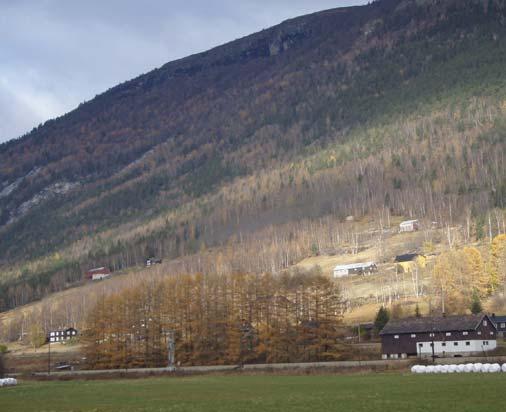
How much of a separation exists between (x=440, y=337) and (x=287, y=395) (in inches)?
2102

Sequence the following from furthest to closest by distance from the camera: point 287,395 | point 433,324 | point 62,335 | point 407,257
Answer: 1. point 407,257
2. point 62,335
3. point 433,324
4. point 287,395

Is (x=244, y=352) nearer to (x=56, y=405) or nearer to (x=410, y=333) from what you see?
(x=410, y=333)

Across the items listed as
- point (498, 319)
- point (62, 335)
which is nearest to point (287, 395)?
point (498, 319)

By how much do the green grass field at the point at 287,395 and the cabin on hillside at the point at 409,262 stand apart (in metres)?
103

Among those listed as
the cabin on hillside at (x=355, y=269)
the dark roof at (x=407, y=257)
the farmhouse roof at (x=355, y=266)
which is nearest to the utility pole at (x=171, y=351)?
the cabin on hillside at (x=355, y=269)

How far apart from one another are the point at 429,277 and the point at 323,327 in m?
63.8

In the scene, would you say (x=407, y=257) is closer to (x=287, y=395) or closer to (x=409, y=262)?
(x=409, y=262)

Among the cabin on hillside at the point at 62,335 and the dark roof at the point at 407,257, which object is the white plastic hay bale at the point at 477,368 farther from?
the cabin on hillside at the point at 62,335

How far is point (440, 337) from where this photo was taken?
109 m

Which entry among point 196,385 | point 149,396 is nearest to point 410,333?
point 196,385

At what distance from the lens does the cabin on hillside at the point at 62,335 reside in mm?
183438

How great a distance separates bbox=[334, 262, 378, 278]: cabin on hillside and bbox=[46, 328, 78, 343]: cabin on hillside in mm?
57111

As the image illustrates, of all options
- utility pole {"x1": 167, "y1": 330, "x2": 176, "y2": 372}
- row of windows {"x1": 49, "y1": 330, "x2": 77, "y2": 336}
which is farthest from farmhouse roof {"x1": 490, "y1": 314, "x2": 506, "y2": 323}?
row of windows {"x1": 49, "y1": 330, "x2": 77, "y2": 336}

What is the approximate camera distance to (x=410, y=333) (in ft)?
362
